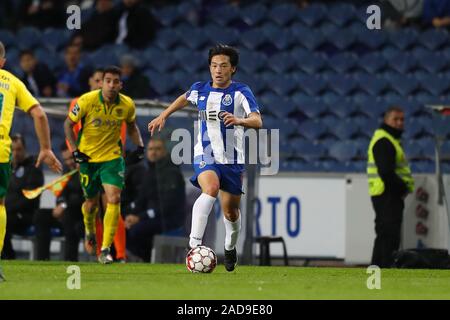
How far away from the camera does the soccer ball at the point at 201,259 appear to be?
10609mm

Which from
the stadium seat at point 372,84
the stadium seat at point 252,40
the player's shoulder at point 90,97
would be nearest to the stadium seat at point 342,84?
the stadium seat at point 372,84

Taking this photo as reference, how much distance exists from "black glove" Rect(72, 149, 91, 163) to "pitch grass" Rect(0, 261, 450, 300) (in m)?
1.25

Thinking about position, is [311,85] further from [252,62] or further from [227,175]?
[227,175]

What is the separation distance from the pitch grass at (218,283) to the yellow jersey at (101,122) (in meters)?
1.36

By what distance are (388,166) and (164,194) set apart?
2763 mm

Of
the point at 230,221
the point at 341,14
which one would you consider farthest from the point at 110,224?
the point at 341,14

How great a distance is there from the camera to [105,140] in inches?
519

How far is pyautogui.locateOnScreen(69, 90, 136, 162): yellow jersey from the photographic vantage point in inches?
516
